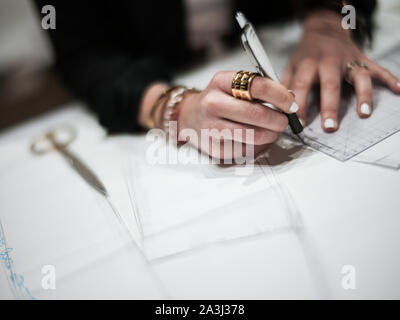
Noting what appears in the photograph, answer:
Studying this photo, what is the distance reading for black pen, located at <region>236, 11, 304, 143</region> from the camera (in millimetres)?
372

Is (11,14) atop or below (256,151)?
atop

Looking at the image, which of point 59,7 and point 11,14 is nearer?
point 59,7

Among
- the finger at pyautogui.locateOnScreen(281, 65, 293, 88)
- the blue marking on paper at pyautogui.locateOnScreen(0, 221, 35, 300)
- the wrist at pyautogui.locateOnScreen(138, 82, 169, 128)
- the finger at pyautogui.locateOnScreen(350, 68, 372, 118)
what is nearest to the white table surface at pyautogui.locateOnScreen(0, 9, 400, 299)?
the blue marking on paper at pyautogui.locateOnScreen(0, 221, 35, 300)

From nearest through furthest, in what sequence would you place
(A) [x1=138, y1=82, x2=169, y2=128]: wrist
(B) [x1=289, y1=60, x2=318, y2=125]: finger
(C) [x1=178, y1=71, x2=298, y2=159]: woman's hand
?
1. (C) [x1=178, y1=71, x2=298, y2=159]: woman's hand
2. (B) [x1=289, y1=60, x2=318, y2=125]: finger
3. (A) [x1=138, y1=82, x2=169, y2=128]: wrist

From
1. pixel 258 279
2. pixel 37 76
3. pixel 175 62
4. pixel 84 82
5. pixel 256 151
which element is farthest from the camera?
pixel 37 76

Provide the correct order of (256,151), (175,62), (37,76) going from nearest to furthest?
1. (256,151)
2. (175,62)
3. (37,76)

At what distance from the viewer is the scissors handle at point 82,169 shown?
0.50 meters

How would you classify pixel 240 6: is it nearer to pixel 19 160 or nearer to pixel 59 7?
pixel 59 7

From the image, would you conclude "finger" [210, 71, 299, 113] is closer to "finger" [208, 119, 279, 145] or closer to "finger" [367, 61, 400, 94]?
"finger" [208, 119, 279, 145]

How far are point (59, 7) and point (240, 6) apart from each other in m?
0.48

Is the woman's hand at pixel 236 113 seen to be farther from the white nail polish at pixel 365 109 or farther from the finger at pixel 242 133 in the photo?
the white nail polish at pixel 365 109

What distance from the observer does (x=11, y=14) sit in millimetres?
950

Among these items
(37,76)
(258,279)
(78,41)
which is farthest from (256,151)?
(37,76)

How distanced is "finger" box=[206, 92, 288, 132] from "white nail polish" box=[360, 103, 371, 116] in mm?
140
